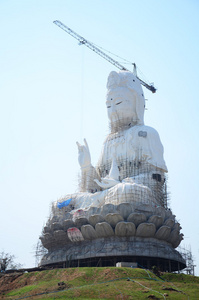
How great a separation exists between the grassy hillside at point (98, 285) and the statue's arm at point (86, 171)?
9300mm

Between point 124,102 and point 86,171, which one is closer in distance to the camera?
point 86,171

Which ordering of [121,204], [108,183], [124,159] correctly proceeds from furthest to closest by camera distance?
[124,159]
[108,183]
[121,204]

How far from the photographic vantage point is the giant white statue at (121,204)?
21.5 metres

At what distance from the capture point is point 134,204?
2223cm

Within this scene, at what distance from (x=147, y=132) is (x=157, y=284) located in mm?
13457

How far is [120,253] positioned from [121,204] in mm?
2559

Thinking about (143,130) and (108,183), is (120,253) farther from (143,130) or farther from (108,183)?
(143,130)

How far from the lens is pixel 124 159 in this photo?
1063 inches

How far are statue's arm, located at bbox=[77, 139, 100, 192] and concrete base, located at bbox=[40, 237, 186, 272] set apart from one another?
5.37m

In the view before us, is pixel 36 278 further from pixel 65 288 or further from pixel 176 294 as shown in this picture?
pixel 176 294

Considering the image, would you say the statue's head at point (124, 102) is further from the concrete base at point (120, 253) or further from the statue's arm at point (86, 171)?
the concrete base at point (120, 253)

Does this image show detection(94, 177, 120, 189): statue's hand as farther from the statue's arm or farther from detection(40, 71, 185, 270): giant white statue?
the statue's arm

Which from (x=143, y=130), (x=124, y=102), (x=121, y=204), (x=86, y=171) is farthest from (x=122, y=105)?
(x=121, y=204)

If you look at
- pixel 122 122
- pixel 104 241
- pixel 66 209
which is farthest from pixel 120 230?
pixel 122 122
